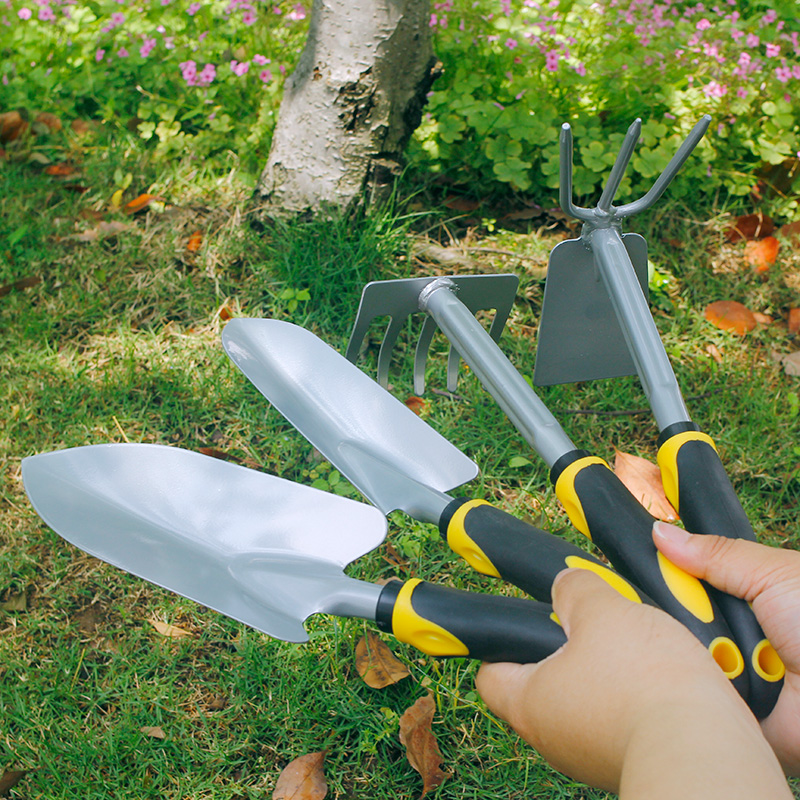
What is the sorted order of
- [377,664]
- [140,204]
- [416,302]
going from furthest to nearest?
1. [140,204]
2. [416,302]
3. [377,664]

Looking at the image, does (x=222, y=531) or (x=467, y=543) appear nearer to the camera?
(x=467, y=543)

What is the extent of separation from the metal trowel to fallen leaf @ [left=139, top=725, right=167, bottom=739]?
297 millimetres

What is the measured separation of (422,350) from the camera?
1330mm

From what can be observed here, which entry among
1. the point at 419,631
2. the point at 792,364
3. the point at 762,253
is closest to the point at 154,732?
the point at 419,631

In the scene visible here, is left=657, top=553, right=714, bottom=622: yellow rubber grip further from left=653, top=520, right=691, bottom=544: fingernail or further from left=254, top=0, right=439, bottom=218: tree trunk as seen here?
left=254, top=0, right=439, bottom=218: tree trunk

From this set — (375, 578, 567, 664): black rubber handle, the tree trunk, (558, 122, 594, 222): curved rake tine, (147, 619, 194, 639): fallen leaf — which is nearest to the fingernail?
(375, 578, 567, 664): black rubber handle

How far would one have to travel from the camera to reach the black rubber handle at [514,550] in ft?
2.66

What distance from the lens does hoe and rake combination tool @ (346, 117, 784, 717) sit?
0.77 meters

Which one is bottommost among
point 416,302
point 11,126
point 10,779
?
point 10,779

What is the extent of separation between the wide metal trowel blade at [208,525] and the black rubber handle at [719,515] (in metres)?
0.43

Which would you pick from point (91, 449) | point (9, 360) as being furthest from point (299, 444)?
point (9, 360)

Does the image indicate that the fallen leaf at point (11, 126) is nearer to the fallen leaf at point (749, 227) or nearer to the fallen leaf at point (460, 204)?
the fallen leaf at point (460, 204)

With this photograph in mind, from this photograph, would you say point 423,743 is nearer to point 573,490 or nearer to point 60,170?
point 573,490

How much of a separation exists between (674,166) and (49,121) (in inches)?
75.7
